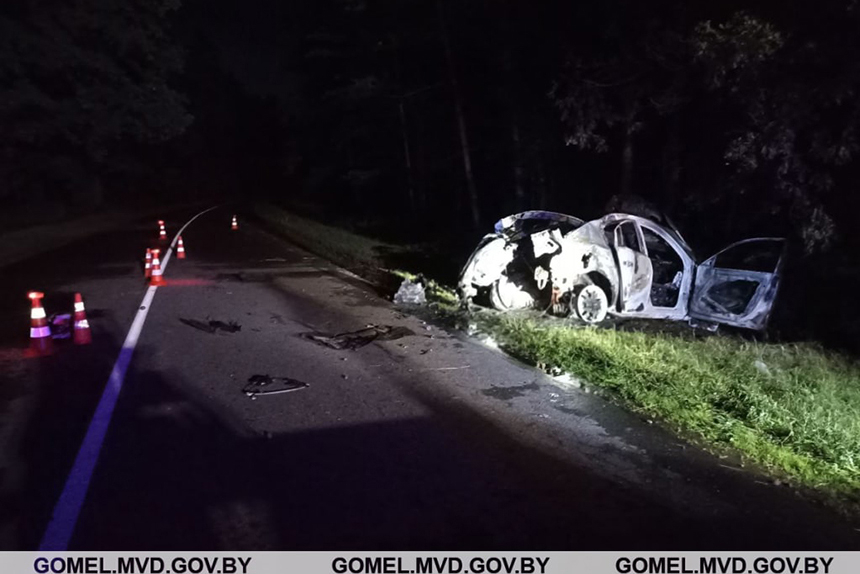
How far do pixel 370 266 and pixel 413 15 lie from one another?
12.6 meters

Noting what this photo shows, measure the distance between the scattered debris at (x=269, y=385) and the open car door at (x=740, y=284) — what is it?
20.6ft

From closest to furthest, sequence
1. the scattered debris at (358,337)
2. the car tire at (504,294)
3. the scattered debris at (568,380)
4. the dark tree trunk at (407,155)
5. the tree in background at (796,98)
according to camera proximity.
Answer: the scattered debris at (568,380), the scattered debris at (358,337), the tree in background at (796,98), the car tire at (504,294), the dark tree trunk at (407,155)

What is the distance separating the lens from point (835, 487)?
5062mm

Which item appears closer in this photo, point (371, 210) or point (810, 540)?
point (810, 540)

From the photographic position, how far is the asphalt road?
4.25 meters

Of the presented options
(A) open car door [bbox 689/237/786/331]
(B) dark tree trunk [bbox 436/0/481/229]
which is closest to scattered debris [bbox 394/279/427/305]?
(A) open car door [bbox 689/237/786/331]

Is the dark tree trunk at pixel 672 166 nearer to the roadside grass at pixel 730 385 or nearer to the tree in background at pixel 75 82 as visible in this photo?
the roadside grass at pixel 730 385

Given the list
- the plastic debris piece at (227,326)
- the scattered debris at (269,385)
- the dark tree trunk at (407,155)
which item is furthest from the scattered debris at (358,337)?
the dark tree trunk at (407,155)

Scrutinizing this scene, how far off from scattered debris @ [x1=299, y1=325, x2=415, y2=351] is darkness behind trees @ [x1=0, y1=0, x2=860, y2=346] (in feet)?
16.1

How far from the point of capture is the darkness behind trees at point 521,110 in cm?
1138

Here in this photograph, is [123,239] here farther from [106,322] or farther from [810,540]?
[810,540]

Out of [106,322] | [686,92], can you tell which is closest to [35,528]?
[106,322]

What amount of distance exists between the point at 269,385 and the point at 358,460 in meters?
2.17

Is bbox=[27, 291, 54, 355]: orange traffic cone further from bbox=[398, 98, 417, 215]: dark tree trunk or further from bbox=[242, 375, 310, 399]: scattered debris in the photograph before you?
bbox=[398, 98, 417, 215]: dark tree trunk
